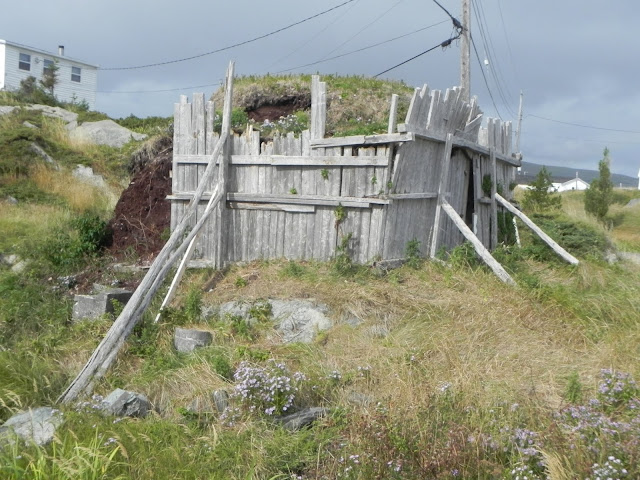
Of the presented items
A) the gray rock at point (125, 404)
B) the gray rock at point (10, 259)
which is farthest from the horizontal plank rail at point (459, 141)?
the gray rock at point (10, 259)

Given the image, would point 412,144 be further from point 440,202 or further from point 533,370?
point 533,370

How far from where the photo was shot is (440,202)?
10.3 meters

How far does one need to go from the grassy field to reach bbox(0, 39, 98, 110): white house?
31651 millimetres

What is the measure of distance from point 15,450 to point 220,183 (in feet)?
17.3

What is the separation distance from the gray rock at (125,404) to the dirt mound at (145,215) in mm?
4182

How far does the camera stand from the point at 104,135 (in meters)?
22.0

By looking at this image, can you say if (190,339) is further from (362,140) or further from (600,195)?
(600,195)

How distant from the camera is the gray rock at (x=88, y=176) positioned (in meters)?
17.9

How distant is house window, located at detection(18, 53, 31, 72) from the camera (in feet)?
131

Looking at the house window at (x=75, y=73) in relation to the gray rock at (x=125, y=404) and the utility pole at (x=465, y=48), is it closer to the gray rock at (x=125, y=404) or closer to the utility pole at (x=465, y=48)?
the utility pole at (x=465, y=48)

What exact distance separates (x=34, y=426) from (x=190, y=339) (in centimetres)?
226

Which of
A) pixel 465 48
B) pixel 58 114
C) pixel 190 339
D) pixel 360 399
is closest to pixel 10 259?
pixel 190 339

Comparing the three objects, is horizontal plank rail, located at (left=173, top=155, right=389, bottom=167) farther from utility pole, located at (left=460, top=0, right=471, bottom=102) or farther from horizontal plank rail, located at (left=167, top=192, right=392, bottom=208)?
utility pole, located at (left=460, top=0, right=471, bottom=102)

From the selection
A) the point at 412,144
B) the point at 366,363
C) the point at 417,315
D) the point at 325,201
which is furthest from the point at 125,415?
the point at 412,144
